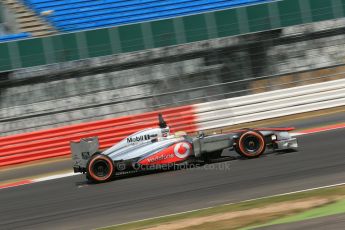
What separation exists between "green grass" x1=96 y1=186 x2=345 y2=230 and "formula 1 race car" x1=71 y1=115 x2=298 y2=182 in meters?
3.35

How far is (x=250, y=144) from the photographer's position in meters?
12.2

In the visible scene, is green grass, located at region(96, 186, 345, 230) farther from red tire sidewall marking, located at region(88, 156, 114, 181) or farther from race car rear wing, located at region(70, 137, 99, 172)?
race car rear wing, located at region(70, 137, 99, 172)

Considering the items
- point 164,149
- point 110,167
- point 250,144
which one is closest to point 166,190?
point 164,149

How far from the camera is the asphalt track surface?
927cm

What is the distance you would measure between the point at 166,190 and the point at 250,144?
2555 mm

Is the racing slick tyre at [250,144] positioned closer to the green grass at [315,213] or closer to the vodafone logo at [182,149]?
the vodafone logo at [182,149]

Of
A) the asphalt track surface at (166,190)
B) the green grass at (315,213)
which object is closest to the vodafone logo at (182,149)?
the asphalt track surface at (166,190)

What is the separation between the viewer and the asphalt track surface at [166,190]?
927cm

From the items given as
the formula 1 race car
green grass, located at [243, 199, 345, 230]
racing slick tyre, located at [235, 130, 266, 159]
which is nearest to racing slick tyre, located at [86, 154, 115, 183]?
the formula 1 race car

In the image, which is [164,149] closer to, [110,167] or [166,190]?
[110,167]

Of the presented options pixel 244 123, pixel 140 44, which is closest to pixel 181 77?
pixel 140 44

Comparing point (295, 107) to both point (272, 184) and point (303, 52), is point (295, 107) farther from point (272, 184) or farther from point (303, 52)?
point (272, 184)

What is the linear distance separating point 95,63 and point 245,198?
1262cm

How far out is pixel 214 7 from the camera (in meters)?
24.0
